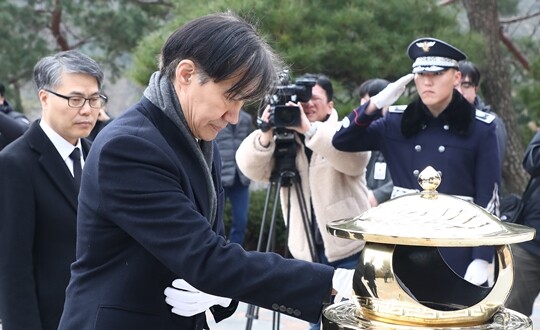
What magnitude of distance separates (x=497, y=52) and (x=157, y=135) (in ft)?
29.6

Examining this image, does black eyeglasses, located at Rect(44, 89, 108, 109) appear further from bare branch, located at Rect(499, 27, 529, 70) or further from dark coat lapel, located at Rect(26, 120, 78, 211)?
bare branch, located at Rect(499, 27, 529, 70)

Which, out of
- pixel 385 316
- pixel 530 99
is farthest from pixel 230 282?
pixel 530 99

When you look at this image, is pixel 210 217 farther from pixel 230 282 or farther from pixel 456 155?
pixel 456 155

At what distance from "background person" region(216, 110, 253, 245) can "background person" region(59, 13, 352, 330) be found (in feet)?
18.9

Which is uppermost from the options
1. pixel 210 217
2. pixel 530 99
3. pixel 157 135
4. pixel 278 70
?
pixel 278 70

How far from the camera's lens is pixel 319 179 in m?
4.81

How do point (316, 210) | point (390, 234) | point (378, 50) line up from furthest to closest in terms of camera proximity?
point (378, 50)
point (316, 210)
point (390, 234)

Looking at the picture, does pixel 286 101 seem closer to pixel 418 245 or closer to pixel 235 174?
pixel 418 245

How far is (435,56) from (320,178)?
0.90m

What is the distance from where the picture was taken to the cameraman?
465cm

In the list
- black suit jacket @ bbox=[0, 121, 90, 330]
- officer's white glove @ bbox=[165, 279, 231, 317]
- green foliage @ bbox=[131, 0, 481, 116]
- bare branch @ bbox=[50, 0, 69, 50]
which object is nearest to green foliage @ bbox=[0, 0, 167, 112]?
bare branch @ bbox=[50, 0, 69, 50]

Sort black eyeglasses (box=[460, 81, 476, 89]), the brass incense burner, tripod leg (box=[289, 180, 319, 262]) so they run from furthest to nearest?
black eyeglasses (box=[460, 81, 476, 89]), tripod leg (box=[289, 180, 319, 262]), the brass incense burner

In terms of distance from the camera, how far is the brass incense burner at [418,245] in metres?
1.92

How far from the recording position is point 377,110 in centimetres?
427
